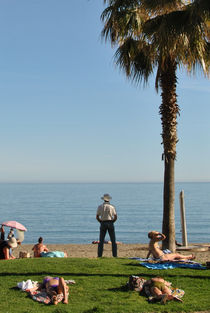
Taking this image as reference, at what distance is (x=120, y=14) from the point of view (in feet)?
43.6

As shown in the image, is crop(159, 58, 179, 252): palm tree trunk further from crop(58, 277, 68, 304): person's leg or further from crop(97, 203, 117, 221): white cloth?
crop(58, 277, 68, 304): person's leg

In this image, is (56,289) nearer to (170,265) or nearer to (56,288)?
(56,288)

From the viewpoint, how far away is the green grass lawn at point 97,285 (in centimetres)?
724

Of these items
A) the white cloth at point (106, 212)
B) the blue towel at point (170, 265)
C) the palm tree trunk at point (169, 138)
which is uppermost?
the palm tree trunk at point (169, 138)

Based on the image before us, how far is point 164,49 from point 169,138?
2737 millimetres

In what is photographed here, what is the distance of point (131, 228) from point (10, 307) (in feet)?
116

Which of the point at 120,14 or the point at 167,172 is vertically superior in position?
the point at 120,14

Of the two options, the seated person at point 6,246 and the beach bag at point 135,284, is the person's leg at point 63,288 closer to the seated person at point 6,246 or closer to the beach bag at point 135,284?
the beach bag at point 135,284

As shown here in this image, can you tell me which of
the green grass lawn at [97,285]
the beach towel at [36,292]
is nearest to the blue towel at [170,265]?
the green grass lawn at [97,285]

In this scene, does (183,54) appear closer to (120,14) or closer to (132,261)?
(120,14)

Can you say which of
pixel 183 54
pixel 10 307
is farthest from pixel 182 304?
pixel 183 54

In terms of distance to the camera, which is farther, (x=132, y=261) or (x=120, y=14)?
(x=120, y=14)

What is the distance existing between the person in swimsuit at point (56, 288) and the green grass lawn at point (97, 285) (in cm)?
16

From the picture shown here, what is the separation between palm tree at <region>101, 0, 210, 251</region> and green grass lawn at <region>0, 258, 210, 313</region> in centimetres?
377
